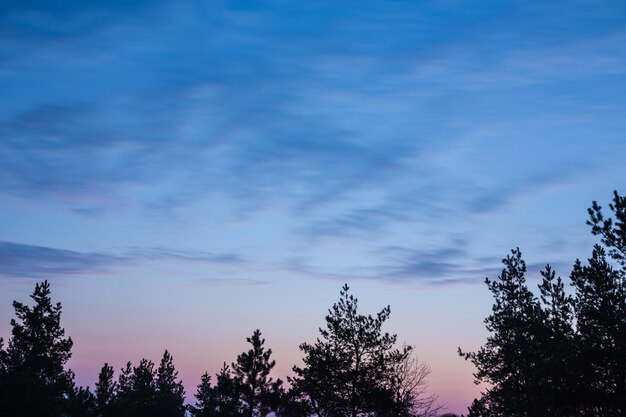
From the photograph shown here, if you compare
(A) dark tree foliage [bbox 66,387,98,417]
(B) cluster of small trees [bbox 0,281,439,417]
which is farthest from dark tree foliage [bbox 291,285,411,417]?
(A) dark tree foliage [bbox 66,387,98,417]

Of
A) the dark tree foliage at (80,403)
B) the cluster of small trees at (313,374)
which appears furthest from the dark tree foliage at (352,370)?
the dark tree foliage at (80,403)

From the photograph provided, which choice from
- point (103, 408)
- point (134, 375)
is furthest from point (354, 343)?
point (134, 375)

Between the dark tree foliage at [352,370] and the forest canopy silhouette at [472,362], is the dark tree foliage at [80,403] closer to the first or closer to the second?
the forest canopy silhouette at [472,362]

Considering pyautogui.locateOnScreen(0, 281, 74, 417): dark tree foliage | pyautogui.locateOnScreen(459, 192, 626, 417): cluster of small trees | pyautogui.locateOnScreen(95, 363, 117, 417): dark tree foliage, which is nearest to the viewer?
pyautogui.locateOnScreen(459, 192, 626, 417): cluster of small trees

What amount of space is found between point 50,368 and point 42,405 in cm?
221

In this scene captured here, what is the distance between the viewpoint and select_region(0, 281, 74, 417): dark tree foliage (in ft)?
111

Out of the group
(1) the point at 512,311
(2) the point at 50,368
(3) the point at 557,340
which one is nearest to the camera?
(3) the point at 557,340

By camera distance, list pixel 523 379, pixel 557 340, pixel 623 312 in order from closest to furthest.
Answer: pixel 623 312
pixel 557 340
pixel 523 379

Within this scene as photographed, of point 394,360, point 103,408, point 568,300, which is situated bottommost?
point 103,408

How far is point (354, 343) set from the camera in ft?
119

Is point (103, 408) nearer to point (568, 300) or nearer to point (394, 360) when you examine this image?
point (394, 360)

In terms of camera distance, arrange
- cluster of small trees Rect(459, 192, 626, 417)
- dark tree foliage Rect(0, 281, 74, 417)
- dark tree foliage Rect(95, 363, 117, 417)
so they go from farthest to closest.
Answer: dark tree foliage Rect(95, 363, 117, 417) < dark tree foliage Rect(0, 281, 74, 417) < cluster of small trees Rect(459, 192, 626, 417)

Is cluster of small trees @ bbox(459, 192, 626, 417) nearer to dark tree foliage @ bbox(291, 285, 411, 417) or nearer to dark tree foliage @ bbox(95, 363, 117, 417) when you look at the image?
dark tree foliage @ bbox(291, 285, 411, 417)

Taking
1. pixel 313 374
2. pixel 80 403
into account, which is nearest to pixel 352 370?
pixel 313 374
